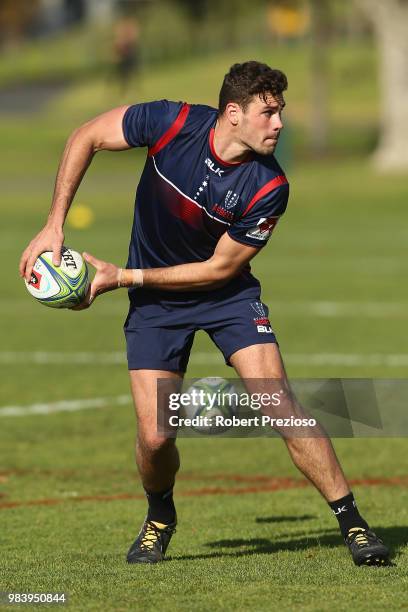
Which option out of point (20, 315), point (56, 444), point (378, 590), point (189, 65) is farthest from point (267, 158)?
point (189, 65)

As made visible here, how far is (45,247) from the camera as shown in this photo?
26.0 ft

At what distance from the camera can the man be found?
7.93 meters

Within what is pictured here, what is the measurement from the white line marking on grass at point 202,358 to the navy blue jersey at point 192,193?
807cm

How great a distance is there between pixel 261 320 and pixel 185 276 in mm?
500

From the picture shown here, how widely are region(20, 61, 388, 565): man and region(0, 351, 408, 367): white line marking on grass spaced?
316 inches

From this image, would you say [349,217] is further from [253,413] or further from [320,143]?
[253,413]

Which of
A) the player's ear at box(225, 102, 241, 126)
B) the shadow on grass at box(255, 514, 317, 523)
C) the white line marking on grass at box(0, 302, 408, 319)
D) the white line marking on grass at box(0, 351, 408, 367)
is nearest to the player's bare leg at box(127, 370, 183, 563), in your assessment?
the shadow on grass at box(255, 514, 317, 523)

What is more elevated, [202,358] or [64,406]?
[64,406]

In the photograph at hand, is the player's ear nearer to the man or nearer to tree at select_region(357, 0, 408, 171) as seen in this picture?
the man

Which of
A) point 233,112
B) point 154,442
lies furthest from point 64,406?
point 233,112

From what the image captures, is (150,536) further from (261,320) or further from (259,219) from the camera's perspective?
(259,219)

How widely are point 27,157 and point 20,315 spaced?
28758 mm

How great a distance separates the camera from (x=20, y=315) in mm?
20734

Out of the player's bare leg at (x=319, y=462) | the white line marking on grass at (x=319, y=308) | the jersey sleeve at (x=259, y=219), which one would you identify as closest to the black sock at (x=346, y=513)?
the player's bare leg at (x=319, y=462)
